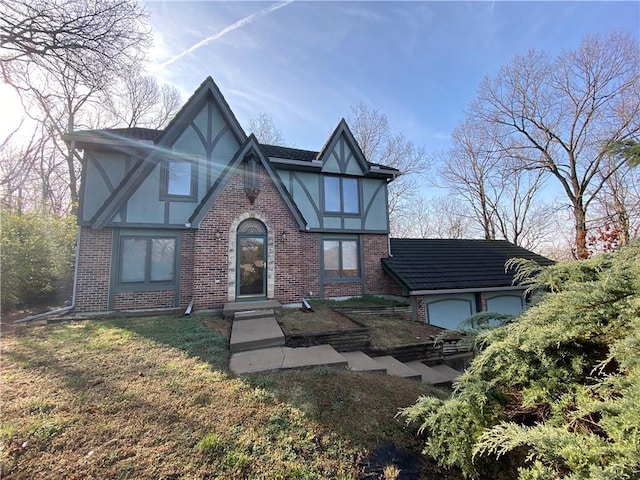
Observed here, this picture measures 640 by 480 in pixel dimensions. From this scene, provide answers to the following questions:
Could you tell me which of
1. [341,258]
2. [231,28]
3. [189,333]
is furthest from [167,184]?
[341,258]

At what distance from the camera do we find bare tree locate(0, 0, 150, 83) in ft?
26.8

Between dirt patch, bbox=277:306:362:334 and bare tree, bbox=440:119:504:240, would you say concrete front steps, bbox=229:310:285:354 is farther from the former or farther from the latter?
bare tree, bbox=440:119:504:240

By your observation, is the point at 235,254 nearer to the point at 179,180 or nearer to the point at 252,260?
the point at 252,260

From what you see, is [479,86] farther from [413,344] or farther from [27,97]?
[27,97]

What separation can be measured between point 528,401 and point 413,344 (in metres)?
4.67

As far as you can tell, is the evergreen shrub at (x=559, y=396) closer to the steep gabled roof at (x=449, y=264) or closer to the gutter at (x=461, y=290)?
the gutter at (x=461, y=290)

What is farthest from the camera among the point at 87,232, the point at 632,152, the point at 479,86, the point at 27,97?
the point at 479,86

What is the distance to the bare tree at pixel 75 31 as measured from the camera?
26.8 ft

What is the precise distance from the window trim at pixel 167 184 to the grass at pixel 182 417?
18.1ft

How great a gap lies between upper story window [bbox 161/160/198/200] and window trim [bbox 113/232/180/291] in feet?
4.66

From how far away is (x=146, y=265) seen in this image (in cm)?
902

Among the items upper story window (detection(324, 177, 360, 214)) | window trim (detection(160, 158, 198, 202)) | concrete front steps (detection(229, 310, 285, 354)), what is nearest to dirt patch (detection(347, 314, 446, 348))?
concrete front steps (detection(229, 310, 285, 354))

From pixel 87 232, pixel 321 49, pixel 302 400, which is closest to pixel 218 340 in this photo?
pixel 302 400

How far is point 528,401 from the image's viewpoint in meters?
2.40
